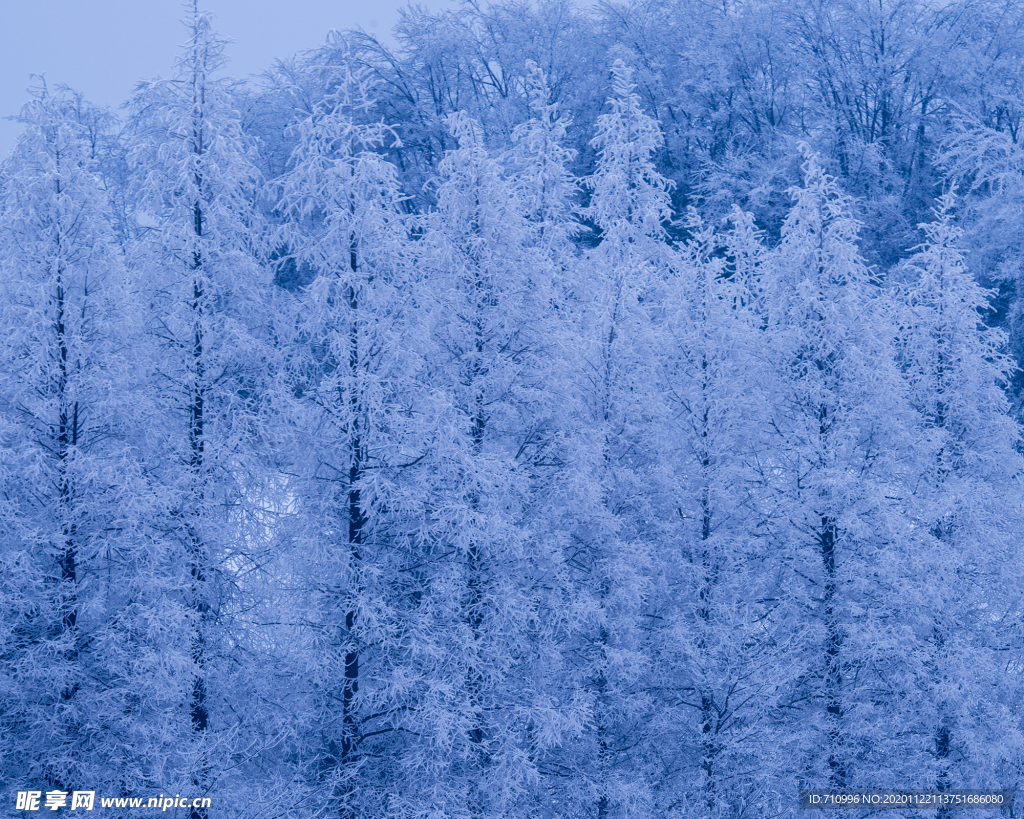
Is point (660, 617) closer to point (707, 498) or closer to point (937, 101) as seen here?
point (707, 498)

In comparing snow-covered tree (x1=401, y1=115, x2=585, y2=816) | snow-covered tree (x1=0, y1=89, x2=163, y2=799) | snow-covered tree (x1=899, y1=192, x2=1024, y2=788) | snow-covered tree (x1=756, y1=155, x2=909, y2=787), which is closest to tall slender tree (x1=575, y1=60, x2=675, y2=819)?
snow-covered tree (x1=401, y1=115, x2=585, y2=816)

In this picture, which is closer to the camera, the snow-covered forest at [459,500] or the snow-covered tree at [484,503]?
the snow-covered forest at [459,500]

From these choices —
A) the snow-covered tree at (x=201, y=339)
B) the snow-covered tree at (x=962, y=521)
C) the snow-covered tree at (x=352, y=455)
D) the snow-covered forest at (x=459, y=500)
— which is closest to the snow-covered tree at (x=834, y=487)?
the snow-covered forest at (x=459, y=500)

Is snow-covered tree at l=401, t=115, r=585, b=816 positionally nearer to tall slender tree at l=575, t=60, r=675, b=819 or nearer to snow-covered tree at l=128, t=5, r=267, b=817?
tall slender tree at l=575, t=60, r=675, b=819

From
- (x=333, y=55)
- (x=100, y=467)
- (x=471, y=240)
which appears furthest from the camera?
(x=333, y=55)

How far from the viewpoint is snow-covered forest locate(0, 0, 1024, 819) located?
13727 millimetres

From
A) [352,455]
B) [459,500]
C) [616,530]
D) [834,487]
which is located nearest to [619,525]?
[616,530]

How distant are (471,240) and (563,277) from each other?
9.71 feet

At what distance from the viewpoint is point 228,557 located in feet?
46.0

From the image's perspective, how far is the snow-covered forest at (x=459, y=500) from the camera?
540 inches

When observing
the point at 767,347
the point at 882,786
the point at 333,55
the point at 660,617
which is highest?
the point at 333,55

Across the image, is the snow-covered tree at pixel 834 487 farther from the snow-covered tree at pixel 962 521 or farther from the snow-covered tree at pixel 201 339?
the snow-covered tree at pixel 201 339

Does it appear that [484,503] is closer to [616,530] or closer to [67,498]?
[616,530]

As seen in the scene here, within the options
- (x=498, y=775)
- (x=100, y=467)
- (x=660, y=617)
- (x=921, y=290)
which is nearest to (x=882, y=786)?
(x=660, y=617)
